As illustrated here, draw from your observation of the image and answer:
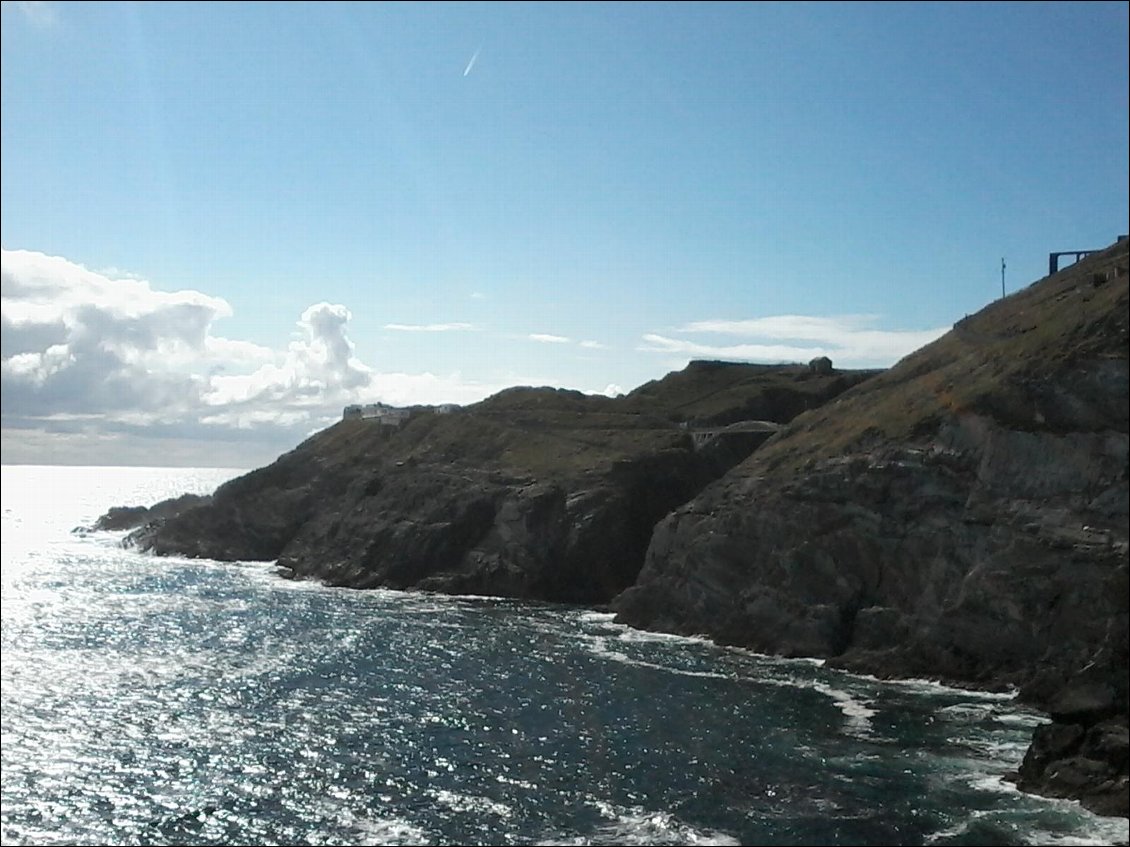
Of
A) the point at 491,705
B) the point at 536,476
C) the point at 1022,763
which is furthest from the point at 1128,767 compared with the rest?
the point at 536,476

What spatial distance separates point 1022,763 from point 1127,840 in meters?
8.73

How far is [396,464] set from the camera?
155500 mm

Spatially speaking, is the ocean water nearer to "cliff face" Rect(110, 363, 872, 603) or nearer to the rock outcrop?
the rock outcrop

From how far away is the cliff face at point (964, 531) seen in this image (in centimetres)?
6788

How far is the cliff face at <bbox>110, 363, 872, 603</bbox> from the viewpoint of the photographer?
125438 mm

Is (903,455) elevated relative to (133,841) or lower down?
elevated

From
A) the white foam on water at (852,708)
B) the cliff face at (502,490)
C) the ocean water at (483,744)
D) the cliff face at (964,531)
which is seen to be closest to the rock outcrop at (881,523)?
the cliff face at (964,531)

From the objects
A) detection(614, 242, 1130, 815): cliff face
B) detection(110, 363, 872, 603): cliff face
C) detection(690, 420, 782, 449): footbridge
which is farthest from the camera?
detection(690, 420, 782, 449): footbridge

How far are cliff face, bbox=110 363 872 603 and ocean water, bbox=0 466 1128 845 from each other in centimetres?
2719

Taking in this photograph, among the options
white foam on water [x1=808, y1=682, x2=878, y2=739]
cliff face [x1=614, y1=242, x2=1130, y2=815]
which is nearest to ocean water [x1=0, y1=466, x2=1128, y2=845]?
white foam on water [x1=808, y1=682, x2=878, y2=739]

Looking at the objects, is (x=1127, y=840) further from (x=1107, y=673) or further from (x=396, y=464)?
(x=396, y=464)

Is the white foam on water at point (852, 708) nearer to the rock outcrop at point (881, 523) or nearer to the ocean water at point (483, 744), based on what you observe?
the ocean water at point (483, 744)

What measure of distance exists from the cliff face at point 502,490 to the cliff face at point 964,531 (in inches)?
847

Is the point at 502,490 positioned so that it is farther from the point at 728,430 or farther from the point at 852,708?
the point at 852,708
